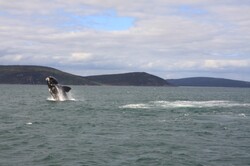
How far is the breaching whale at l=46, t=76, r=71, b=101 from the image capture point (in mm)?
82188

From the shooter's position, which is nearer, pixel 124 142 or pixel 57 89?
pixel 124 142

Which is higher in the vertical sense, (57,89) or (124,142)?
(57,89)

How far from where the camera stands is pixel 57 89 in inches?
3433

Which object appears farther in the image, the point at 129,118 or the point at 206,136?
the point at 129,118

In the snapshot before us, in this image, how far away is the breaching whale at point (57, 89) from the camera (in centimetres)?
8219

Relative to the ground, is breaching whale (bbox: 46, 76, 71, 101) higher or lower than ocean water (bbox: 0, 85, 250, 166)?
higher

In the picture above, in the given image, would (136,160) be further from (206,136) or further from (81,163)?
(206,136)

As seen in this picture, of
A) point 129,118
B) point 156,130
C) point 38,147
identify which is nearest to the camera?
point 38,147

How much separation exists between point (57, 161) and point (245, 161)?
1164 centimetres

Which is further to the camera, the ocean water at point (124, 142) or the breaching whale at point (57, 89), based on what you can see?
the breaching whale at point (57, 89)

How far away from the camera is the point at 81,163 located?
87.5ft

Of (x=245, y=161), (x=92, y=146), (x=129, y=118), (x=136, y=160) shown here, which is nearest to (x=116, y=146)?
(x=92, y=146)

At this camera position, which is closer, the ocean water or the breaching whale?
the ocean water

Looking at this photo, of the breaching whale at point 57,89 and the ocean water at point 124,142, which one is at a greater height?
the breaching whale at point 57,89
